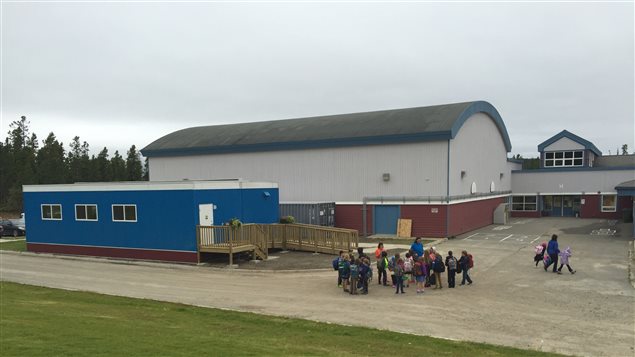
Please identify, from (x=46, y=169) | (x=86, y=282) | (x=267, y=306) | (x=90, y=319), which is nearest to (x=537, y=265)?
(x=267, y=306)

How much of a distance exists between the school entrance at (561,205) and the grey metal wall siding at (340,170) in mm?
20021

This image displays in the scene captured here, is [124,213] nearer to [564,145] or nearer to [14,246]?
[14,246]

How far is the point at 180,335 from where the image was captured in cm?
980

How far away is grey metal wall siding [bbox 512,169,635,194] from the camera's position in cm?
4228

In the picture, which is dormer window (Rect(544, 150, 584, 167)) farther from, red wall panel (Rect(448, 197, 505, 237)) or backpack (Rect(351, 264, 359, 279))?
backpack (Rect(351, 264, 359, 279))

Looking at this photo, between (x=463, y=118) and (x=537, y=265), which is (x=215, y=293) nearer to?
(x=537, y=265)

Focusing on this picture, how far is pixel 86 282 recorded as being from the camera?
19.0m

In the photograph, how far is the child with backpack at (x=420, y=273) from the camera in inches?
629

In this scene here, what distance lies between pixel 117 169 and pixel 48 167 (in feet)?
46.0

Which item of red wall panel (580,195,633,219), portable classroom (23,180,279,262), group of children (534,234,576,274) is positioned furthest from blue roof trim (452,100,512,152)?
group of children (534,234,576,274)

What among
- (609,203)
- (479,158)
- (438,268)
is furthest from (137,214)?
(609,203)

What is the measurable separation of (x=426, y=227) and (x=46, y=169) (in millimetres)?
73479

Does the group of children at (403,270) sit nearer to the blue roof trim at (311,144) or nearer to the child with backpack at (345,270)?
the child with backpack at (345,270)

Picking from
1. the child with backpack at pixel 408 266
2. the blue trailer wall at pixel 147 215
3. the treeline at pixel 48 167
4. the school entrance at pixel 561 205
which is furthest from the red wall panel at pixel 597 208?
the treeline at pixel 48 167
